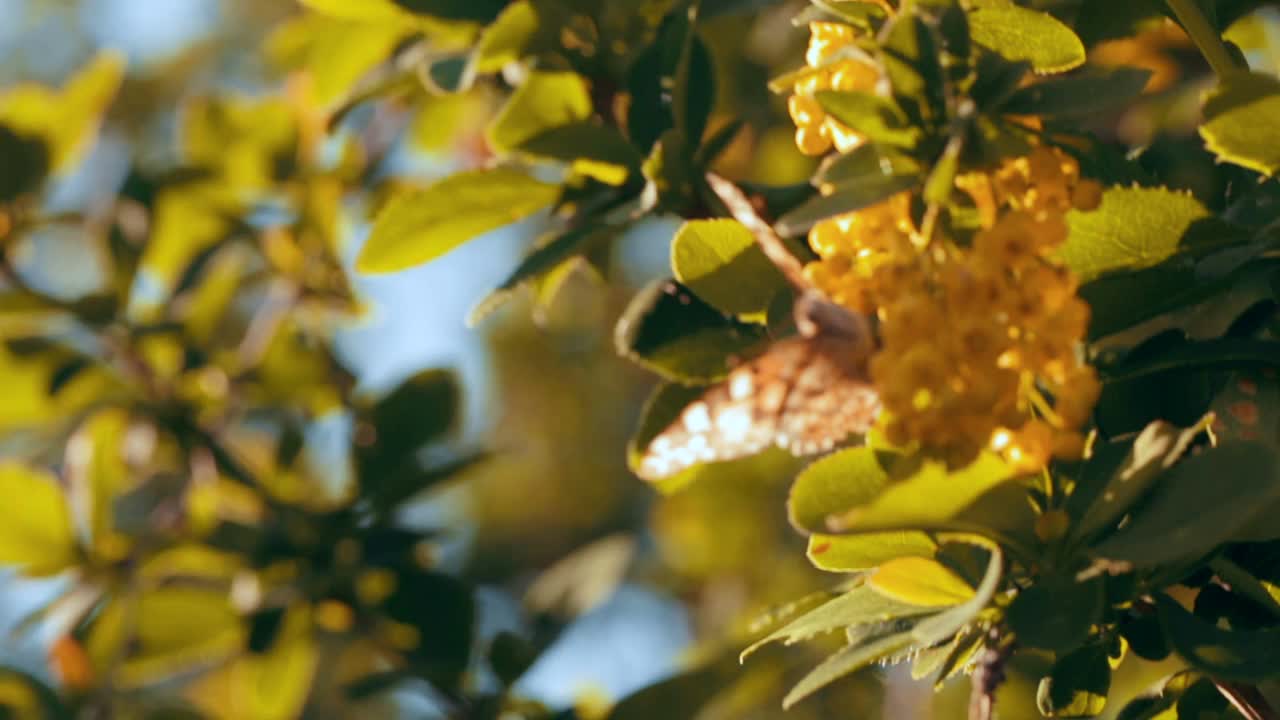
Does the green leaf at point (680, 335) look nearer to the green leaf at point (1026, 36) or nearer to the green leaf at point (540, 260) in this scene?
the green leaf at point (540, 260)

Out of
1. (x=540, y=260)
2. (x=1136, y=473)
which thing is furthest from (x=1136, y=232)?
(x=540, y=260)

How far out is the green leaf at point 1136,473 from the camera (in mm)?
979

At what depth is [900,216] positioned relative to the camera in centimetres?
105

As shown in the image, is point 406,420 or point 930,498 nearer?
point 930,498

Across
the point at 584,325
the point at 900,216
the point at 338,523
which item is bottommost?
the point at 584,325

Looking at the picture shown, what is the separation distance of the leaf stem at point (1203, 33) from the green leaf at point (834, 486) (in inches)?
17.1

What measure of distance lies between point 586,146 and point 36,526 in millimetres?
1196

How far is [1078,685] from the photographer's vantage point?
3.90ft

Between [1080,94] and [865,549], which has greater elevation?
[1080,94]

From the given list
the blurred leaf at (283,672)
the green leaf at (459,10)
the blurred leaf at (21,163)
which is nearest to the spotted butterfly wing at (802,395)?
the green leaf at (459,10)

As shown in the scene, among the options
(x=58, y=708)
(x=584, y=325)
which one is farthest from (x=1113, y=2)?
(x=584, y=325)

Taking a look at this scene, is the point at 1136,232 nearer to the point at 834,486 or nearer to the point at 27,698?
the point at 834,486

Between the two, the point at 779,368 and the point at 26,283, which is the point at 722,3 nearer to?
the point at 779,368

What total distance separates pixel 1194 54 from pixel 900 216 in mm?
1789
